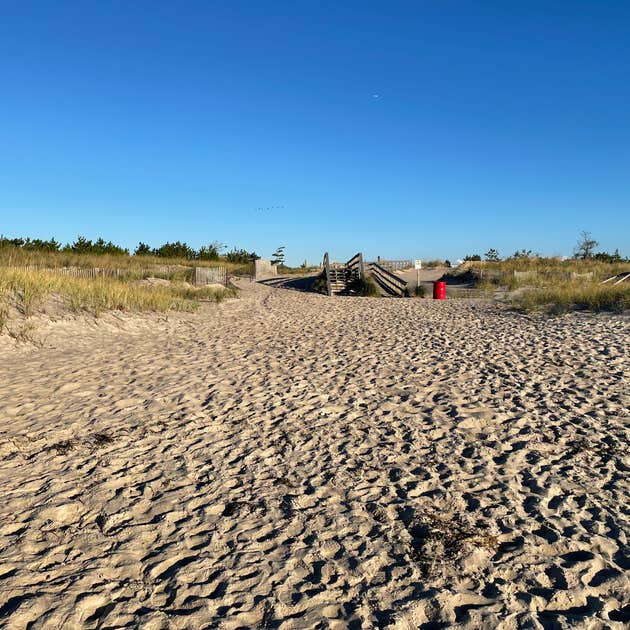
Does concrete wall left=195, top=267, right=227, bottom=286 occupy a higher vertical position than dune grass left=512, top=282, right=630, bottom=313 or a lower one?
higher

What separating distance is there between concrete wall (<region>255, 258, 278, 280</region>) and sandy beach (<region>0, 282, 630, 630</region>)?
27.2 metres

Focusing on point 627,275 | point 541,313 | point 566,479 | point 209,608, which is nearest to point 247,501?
point 209,608

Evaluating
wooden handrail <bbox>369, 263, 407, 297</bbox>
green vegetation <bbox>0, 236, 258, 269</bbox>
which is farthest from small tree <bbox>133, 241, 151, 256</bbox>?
wooden handrail <bbox>369, 263, 407, 297</bbox>

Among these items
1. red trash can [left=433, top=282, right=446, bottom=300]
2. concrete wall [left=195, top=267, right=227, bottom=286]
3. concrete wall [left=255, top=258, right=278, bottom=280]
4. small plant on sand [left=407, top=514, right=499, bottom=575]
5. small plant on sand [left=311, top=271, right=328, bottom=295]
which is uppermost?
concrete wall [left=255, top=258, right=278, bottom=280]

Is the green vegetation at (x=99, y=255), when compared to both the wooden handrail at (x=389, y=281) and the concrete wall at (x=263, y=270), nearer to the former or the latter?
the concrete wall at (x=263, y=270)

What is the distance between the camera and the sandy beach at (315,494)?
8.63 ft

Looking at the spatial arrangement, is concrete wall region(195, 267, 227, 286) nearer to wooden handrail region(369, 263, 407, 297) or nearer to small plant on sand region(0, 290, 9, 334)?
wooden handrail region(369, 263, 407, 297)

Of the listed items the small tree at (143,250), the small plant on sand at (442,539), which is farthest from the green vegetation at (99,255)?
the small plant on sand at (442,539)

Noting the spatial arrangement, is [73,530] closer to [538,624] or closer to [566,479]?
[538,624]

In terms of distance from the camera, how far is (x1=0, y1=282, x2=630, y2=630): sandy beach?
263 cm

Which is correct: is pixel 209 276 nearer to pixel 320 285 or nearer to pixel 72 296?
pixel 320 285

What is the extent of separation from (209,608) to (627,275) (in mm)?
24708

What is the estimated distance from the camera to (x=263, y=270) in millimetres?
36344

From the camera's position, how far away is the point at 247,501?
370 centimetres
